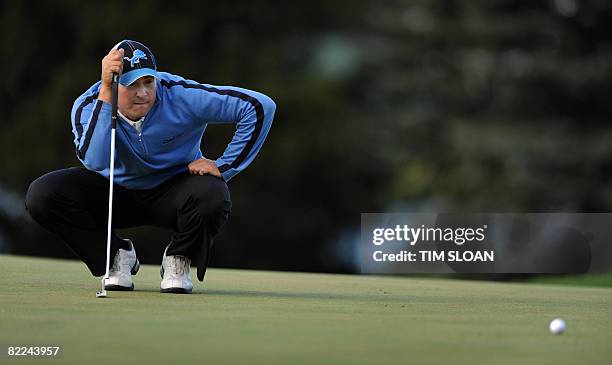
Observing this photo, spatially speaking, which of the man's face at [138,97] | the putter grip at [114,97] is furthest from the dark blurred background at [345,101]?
the putter grip at [114,97]

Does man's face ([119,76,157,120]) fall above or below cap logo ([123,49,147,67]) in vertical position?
below

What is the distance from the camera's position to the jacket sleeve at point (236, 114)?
22.6 feet

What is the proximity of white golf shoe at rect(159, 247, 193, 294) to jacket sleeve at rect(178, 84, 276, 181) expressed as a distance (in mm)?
489

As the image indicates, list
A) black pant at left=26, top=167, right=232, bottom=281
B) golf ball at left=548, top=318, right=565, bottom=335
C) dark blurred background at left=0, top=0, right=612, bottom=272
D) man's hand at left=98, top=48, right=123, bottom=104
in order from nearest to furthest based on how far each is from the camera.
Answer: golf ball at left=548, top=318, right=565, bottom=335
man's hand at left=98, top=48, right=123, bottom=104
black pant at left=26, top=167, right=232, bottom=281
dark blurred background at left=0, top=0, right=612, bottom=272

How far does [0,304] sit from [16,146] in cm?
1720

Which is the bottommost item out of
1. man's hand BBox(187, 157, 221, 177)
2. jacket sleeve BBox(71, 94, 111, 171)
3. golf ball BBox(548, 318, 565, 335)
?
golf ball BBox(548, 318, 565, 335)

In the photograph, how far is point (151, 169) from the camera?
699 cm

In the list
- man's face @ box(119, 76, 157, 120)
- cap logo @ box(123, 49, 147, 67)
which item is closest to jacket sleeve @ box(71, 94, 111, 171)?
man's face @ box(119, 76, 157, 120)

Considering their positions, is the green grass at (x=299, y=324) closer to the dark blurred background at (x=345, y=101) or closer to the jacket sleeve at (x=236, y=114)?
the jacket sleeve at (x=236, y=114)

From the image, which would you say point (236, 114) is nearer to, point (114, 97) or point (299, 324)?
point (114, 97)

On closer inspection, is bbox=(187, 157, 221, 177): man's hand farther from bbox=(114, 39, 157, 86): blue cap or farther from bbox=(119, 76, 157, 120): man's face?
bbox=(114, 39, 157, 86): blue cap

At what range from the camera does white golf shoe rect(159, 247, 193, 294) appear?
6.88 metres

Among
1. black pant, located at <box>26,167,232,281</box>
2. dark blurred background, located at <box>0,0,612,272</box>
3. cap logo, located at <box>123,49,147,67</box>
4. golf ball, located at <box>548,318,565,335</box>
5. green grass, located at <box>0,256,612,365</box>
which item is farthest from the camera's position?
dark blurred background, located at <box>0,0,612,272</box>

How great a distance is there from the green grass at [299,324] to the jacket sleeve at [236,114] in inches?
27.3
